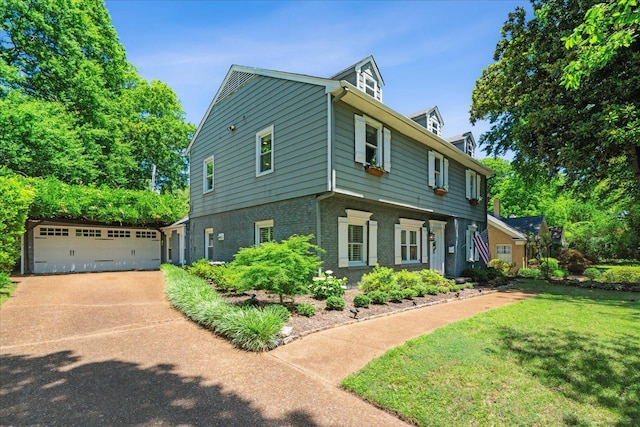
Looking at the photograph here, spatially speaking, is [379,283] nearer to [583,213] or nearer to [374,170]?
[374,170]

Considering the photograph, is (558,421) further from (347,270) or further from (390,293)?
(347,270)

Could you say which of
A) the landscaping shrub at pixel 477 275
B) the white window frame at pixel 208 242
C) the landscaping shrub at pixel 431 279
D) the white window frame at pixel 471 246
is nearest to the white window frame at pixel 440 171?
the white window frame at pixel 471 246

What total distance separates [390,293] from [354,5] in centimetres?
766

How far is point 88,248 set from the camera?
1814cm

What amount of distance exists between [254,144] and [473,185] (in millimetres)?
12162

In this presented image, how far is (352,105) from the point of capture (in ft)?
32.0

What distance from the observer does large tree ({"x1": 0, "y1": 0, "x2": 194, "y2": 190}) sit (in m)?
15.1

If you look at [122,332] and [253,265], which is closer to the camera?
[122,332]

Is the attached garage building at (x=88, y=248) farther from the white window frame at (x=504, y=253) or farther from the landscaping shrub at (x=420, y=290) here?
the white window frame at (x=504, y=253)

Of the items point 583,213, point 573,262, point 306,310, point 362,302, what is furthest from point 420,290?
point 583,213

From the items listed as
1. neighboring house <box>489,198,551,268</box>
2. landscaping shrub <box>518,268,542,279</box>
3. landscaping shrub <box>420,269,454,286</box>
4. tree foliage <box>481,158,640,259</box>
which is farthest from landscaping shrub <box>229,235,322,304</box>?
tree foliage <box>481,158,640,259</box>

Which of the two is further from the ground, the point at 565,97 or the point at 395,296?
the point at 565,97

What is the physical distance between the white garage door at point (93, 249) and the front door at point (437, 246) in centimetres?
1746

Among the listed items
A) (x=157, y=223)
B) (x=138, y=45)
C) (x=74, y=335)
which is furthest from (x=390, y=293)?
(x=157, y=223)
